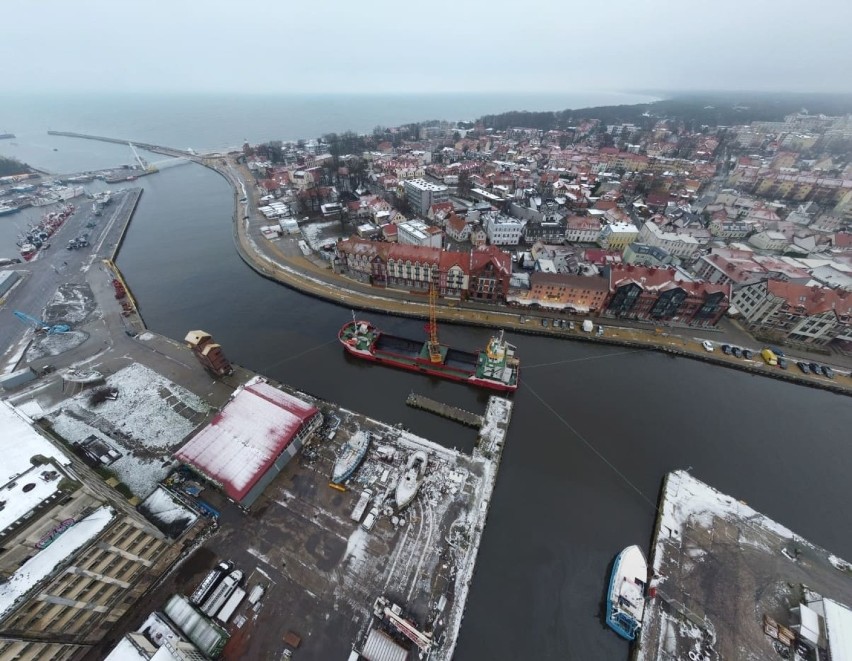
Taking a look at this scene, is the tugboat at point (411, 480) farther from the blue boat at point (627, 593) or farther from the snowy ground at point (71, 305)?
the snowy ground at point (71, 305)

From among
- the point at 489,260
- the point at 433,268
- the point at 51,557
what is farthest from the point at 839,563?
the point at 51,557

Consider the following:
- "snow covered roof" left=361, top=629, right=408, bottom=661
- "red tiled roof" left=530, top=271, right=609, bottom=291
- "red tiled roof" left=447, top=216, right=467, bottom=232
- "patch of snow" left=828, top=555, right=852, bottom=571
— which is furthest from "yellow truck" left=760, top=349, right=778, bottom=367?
"snow covered roof" left=361, top=629, right=408, bottom=661

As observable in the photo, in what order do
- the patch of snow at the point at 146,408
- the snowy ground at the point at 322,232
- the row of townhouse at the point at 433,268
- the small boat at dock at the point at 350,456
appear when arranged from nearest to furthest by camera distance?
the small boat at dock at the point at 350,456, the patch of snow at the point at 146,408, the row of townhouse at the point at 433,268, the snowy ground at the point at 322,232

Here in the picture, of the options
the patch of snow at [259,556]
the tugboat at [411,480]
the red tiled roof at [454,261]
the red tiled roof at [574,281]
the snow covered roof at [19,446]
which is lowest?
the patch of snow at [259,556]

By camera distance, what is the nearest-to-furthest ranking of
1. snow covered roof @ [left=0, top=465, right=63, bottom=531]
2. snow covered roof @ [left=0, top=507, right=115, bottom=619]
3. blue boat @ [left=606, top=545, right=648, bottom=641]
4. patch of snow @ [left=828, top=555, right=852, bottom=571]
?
1. snow covered roof @ [left=0, top=507, right=115, bottom=619]
2. snow covered roof @ [left=0, top=465, right=63, bottom=531]
3. blue boat @ [left=606, top=545, right=648, bottom=641]
4. patch of snow @ [left=828, top=555, right=852, bottom=571]

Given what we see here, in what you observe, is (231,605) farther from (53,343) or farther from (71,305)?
(71,305)

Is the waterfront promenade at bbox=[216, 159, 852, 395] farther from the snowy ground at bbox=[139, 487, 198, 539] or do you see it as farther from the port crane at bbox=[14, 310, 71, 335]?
the snowy ground at bbox=[139, 487, 198, 539]

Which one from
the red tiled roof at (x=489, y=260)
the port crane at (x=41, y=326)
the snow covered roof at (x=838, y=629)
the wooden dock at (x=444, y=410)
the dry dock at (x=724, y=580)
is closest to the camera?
the snow covered roof at (x=838, y=629)

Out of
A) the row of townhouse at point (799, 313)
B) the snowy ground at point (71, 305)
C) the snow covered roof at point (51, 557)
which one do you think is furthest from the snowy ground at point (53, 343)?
the row of townhouse at point (799, 313)
